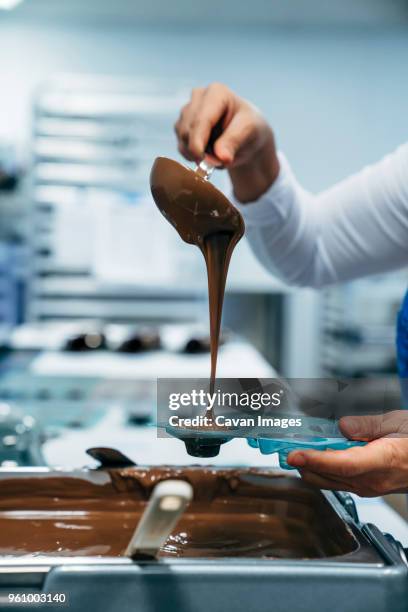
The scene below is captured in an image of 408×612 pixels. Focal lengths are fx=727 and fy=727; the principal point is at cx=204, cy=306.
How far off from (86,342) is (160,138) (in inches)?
87.3

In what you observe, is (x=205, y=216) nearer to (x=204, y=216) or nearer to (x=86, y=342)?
(x=204, y=216)

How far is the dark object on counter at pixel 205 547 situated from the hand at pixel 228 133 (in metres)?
0.48

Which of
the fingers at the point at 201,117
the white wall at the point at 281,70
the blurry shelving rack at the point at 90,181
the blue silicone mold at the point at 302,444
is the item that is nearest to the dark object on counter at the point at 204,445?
the blue silicone mold at the point at 302,444

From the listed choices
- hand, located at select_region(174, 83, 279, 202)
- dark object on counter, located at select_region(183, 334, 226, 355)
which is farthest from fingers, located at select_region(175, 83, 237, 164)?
dark object on counter, located at select_region(183, 334, 226, 355)

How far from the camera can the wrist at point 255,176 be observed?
52.6 inches

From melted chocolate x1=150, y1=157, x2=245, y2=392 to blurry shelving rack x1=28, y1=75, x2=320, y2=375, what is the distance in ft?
12.5

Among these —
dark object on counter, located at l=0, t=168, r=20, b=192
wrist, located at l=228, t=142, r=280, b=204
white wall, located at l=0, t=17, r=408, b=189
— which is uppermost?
white wall, located at l=0, t=17, r=408, b=189

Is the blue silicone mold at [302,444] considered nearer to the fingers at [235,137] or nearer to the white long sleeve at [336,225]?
→ the fingers at [235,137]

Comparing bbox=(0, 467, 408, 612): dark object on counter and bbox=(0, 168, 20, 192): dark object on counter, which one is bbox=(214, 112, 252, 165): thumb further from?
bbox=(0, 168, 20, 192): dark object on counter

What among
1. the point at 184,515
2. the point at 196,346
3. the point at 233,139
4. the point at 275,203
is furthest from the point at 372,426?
the point at 196,346

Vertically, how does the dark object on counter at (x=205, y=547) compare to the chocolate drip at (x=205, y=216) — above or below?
below

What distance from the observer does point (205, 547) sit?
0.85 metres

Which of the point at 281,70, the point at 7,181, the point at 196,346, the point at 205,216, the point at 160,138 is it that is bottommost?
the point at 196,346

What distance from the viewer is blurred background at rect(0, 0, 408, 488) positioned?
471 cm
